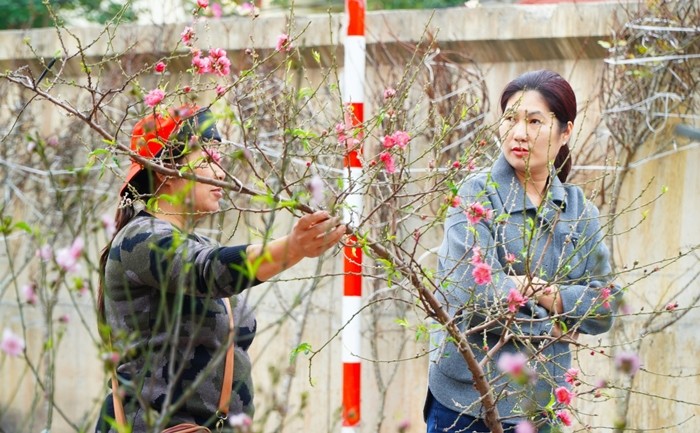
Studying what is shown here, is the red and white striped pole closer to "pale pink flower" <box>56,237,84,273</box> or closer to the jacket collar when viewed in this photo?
the jacket collar

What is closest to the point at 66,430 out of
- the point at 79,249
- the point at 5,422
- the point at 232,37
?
the point at 5,422

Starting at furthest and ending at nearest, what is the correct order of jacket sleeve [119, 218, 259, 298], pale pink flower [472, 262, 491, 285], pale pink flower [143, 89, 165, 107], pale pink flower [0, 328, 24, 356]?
pale pink flower [472, 262, 491, 285]
pale pink flower [143, 89, 165, 107]
jacket sleeve [119, 218, 259, 298]
pale pink flower [0, 328, 24, 356]

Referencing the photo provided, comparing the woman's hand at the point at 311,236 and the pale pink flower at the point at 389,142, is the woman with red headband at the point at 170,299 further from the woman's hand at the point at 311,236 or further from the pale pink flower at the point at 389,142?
the pale pink flower at the point at 389,142

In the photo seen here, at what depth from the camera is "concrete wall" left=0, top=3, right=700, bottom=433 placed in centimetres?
493

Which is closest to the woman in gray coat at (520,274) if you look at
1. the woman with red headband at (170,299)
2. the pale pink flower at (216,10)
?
the woman with red headband at (170,299)

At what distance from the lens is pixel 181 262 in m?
2.59

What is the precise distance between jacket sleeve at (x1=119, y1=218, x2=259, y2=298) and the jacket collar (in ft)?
2.75

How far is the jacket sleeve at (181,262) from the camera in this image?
246 cm

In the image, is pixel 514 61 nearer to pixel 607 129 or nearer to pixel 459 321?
pixel 607 129

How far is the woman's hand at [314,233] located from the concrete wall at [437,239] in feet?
6.99

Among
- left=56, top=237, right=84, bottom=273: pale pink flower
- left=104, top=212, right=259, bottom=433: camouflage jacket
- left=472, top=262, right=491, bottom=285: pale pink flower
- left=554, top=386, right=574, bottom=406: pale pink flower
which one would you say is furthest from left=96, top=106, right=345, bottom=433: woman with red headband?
left=554, top=386, right=574, bottom=406: pale pink flower

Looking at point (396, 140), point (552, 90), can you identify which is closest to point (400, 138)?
point (396, 140)

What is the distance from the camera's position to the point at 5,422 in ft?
22.6

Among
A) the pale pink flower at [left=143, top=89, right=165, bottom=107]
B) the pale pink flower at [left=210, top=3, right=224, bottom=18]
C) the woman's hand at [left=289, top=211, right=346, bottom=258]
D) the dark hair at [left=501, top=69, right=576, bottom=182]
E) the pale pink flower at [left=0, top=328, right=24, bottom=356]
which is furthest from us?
the pale pink flower at [left=210, top=3, right=224, bottom=18]
